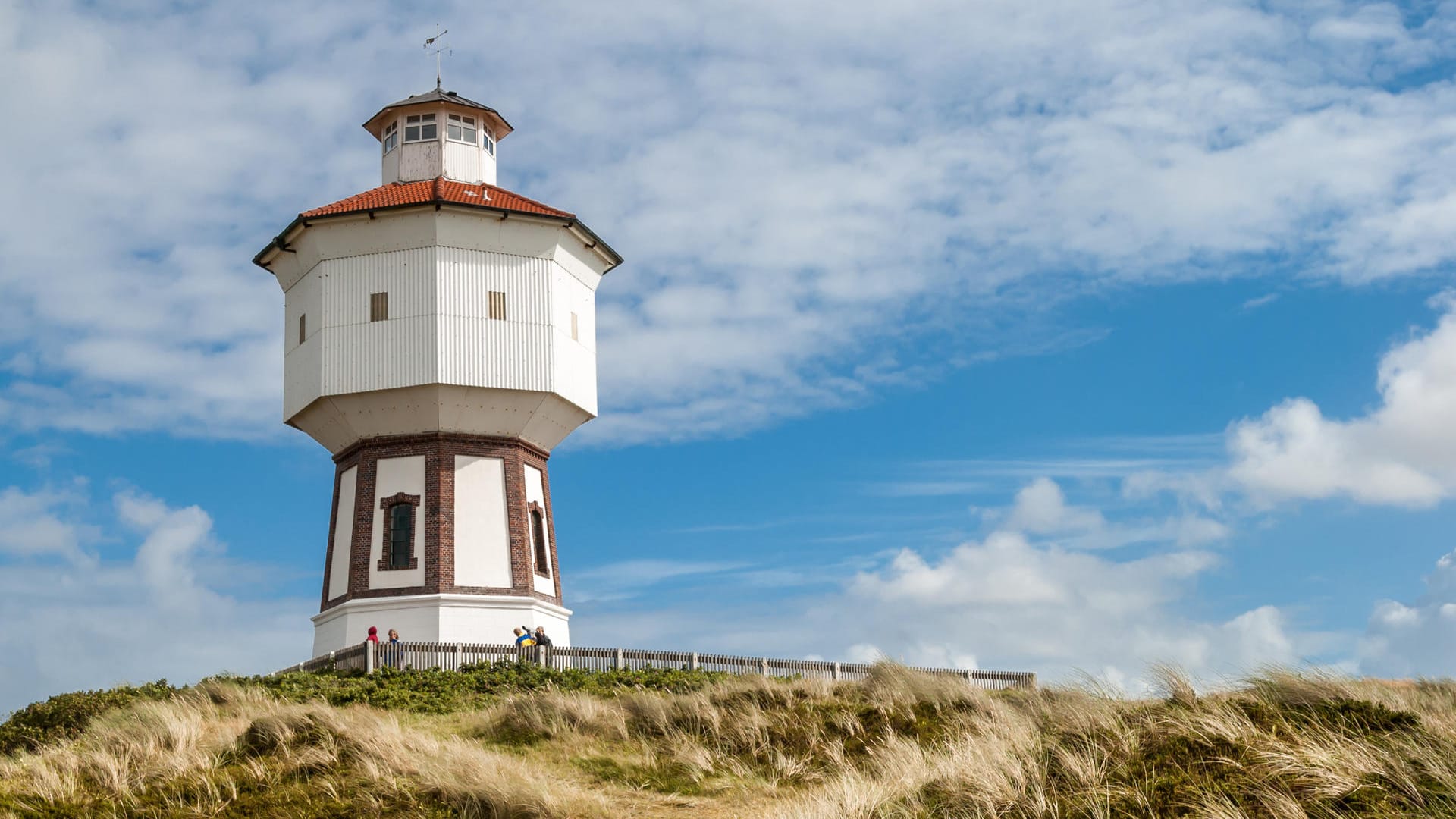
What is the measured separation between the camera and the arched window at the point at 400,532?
1331 inches

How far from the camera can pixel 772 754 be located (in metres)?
17.3

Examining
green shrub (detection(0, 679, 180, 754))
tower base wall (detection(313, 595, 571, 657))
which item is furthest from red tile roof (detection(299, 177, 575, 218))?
green shrub (detection(0, 679, 180, 754))

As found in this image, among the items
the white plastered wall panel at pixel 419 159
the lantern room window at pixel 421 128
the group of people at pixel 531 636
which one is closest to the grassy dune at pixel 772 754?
the group of people at pixel 531 636

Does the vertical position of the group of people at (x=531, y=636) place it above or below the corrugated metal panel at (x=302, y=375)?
below

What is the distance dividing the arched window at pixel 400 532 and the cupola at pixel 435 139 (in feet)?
31.6

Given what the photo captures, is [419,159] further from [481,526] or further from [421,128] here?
[481,526]

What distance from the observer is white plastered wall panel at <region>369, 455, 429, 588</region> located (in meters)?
33.5

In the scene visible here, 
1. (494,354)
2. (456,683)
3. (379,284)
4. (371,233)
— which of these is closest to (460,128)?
(371,233)

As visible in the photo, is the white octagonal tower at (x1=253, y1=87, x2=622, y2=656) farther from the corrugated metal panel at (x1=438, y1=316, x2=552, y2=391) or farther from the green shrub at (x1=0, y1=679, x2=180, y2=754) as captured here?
the green shrub at (x1=0, y1=679, x2=180, y2=754)

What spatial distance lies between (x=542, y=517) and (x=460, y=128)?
37.9 ft

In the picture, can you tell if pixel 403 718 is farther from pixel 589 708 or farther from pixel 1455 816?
pixel 1455 816

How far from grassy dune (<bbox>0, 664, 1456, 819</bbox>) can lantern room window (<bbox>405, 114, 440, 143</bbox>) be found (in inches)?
722

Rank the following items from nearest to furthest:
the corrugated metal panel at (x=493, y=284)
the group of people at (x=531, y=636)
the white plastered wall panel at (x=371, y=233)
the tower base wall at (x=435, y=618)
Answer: the group of people at (x=531, y=636) → the tower base wall at (x=435, y=618) → the corrugated metal panel at (x=493, y=284) → the white plastered wall panel at (x=371, y=233)

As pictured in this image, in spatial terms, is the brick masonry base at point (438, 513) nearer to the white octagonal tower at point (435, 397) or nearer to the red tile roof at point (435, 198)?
the white octagonal tower at point (435, 397)
